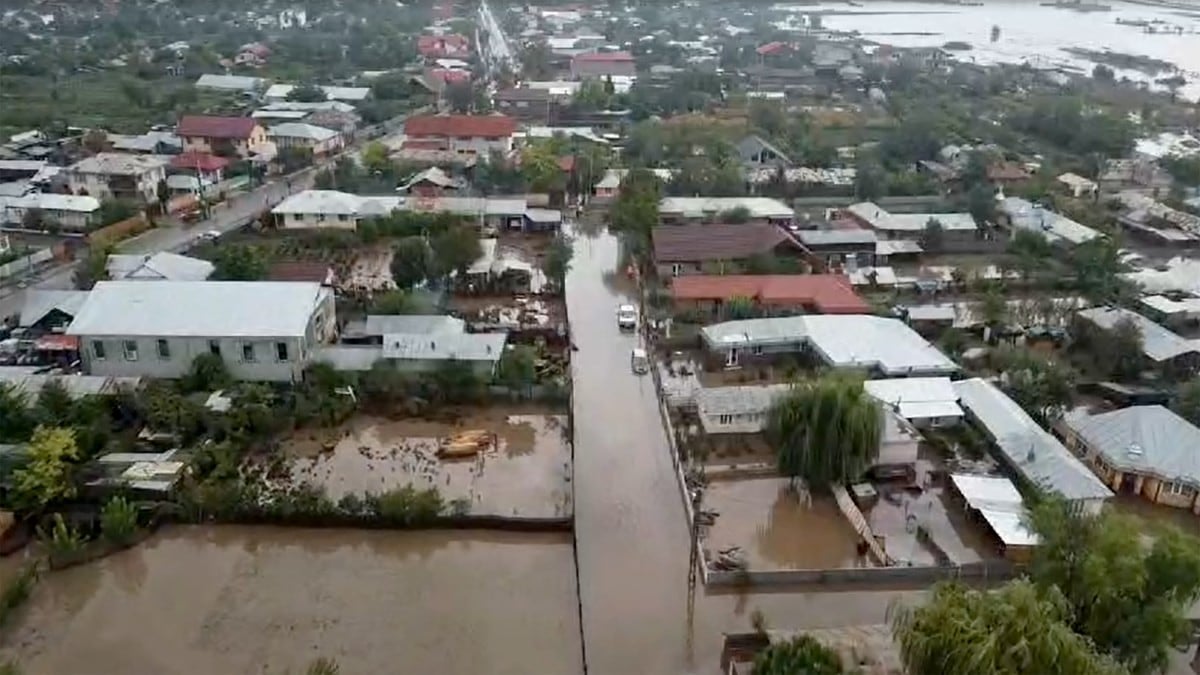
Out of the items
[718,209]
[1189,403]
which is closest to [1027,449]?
[1189,403]

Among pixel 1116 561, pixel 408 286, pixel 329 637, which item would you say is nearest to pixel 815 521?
pixel 1116 561

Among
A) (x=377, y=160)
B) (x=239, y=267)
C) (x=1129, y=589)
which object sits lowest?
(x=377, y=160)

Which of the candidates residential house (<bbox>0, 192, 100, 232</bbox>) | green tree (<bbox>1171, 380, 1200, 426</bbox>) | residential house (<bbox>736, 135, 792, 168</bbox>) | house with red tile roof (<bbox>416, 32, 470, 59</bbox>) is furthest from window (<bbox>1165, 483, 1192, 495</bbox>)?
house with red tile roof (<bbox>416, 32, 470, 59</bbox>)

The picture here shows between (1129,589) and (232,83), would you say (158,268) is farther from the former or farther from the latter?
(232,83)

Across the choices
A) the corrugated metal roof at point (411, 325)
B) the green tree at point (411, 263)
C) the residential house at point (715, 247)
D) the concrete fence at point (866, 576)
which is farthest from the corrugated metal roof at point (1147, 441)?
the green tree at point (411, 263)

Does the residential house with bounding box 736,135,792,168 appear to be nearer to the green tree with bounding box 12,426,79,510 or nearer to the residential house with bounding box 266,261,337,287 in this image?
the residential house with bounding box 266,261,337,287

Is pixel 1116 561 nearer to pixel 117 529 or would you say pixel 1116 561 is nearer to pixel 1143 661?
pixel 1143 661
